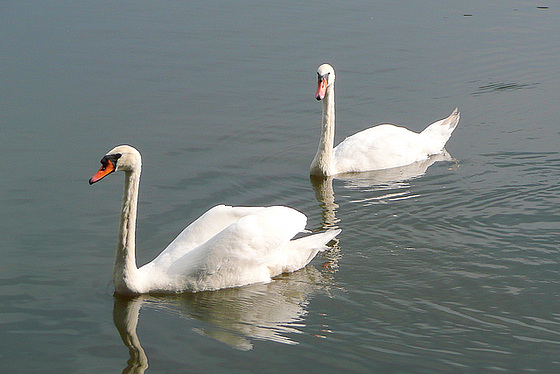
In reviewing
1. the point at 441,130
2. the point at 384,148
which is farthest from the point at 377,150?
the point at 441,130

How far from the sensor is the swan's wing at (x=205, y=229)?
8.31 m

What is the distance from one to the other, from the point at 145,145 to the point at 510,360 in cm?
687

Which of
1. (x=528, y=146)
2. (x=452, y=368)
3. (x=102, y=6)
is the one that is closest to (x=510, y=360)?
(x=452, y=368)

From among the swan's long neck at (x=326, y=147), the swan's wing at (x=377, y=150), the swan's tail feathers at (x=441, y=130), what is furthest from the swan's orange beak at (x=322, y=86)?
the swan's tail feathers at (x=441, y=130)

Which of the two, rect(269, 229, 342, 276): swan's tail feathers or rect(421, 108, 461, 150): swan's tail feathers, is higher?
rect(421, 108, 461, 150): swan's tail feathers

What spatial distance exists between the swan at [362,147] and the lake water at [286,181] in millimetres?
290

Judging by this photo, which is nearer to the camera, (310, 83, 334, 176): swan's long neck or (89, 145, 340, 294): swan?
(89, 145, 340, 294): swan

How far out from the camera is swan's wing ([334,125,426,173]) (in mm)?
11852

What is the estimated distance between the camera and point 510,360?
6.80m

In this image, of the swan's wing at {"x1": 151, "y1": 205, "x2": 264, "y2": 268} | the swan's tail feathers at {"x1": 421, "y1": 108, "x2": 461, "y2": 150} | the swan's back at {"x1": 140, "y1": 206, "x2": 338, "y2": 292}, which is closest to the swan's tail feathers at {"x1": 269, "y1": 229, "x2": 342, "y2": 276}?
the swan's back at {"x1": 140, "y1": 206, "x2": 338, "y2": 292}

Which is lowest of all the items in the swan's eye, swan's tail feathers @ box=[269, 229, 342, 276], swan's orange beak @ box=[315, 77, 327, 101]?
swan's tail feathers @ box=[269, 229, 342, 276]

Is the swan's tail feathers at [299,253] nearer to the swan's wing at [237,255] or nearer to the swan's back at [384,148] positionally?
the swan's wing at [237,255]

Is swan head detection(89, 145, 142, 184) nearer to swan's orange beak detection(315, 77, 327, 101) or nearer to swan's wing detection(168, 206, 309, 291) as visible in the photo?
swan's wing detection(168, 206, 309, 291)

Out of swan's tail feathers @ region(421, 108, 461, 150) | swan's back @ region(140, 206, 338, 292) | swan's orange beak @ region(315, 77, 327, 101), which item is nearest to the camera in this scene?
swan's back @ region(140, 206, 338, 292)
